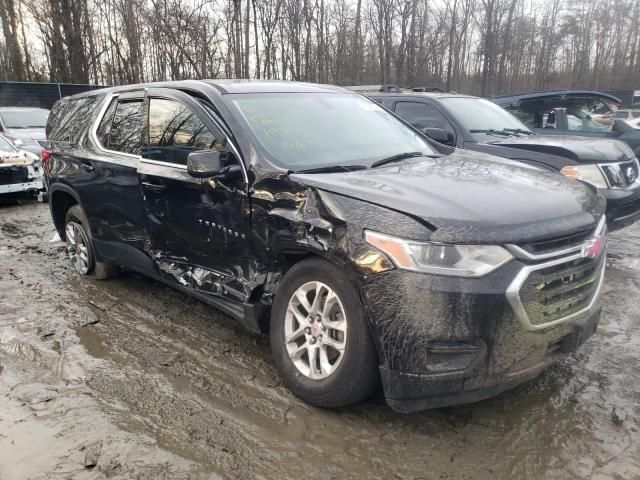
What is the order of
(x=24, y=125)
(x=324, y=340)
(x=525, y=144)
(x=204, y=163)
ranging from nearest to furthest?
(x=324, y=340) → (x=204, y=163) → (x=525, y=144) → (x=24, y=125)

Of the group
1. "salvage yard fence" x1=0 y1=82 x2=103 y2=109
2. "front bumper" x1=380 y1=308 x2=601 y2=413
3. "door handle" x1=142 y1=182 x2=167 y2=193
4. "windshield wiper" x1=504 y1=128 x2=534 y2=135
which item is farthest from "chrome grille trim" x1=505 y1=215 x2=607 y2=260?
"salvage yard fence" x1=0 y1=82 x2=103 y2=109

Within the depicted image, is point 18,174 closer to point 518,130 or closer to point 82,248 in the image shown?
point 82,248

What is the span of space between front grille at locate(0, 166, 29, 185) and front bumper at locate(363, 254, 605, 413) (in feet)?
29.6

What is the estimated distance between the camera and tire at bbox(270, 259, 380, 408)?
261cm

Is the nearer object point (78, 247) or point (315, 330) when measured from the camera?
point (315, 330)

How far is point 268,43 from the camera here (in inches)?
858

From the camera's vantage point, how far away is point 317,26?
77.7 ft

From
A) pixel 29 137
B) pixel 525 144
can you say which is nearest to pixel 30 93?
pixel 29 137

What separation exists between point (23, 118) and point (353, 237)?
13971mm

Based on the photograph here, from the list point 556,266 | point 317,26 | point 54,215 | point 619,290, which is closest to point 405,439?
point 556,266

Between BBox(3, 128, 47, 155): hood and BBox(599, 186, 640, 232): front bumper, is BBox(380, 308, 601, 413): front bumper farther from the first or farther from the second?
BBox(3, 128, 47, 155): hood

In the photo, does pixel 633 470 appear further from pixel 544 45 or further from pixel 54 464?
pixel 544 45

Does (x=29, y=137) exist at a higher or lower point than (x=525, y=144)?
lower

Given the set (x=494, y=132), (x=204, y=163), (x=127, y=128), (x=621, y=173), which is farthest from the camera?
(x=494, y=132)
